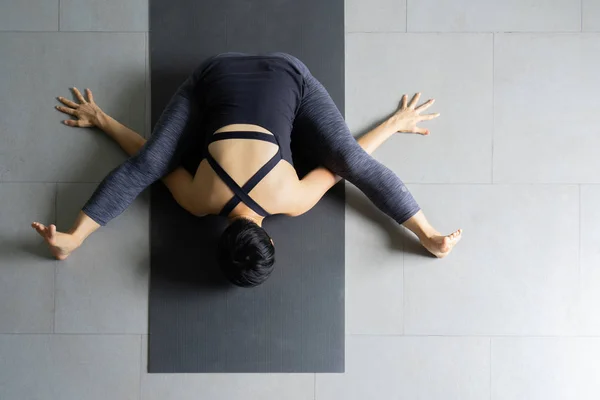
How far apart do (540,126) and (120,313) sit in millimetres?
1847

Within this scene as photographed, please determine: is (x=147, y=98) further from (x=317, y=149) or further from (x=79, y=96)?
(x=317, y=149)

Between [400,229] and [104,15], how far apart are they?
58.0 inches

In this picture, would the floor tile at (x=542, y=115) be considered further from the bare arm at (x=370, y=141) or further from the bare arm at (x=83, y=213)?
the bare arm at (x=83, y=213)

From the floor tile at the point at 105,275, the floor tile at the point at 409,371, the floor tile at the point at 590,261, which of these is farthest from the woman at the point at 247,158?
the floor tile at the point at 590,261

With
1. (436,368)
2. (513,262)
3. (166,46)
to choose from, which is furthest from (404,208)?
(166,46)

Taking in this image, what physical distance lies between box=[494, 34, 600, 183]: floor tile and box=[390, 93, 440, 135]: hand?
0.29 meters

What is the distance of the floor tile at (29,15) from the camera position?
196cm

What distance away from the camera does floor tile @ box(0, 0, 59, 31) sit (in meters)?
1.96

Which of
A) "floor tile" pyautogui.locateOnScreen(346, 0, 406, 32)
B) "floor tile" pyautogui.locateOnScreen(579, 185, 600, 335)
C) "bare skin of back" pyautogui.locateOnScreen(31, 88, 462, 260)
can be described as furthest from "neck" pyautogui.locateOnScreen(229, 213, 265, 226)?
"floor tile" pyautogui.locateOnScreen(579, 185, 600, 335)

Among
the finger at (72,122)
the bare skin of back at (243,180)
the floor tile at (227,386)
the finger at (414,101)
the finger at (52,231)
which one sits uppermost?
the finger at (414,101)

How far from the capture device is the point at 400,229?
6.39 feet

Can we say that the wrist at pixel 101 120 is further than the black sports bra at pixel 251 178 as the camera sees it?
Yes

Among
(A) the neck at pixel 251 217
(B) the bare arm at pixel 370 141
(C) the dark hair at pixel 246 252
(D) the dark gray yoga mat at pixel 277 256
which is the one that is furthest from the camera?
(D) the dark gray yoga mat at pixel 277 256

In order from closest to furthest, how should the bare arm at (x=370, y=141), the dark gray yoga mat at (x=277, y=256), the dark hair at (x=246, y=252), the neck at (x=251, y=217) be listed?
the dark hair at (x=246, y=252) → the neck at (x=251, y=217) → the bare arm at (x=370, y=141) → the dark gray yoga mat at (x=277, y=256)
